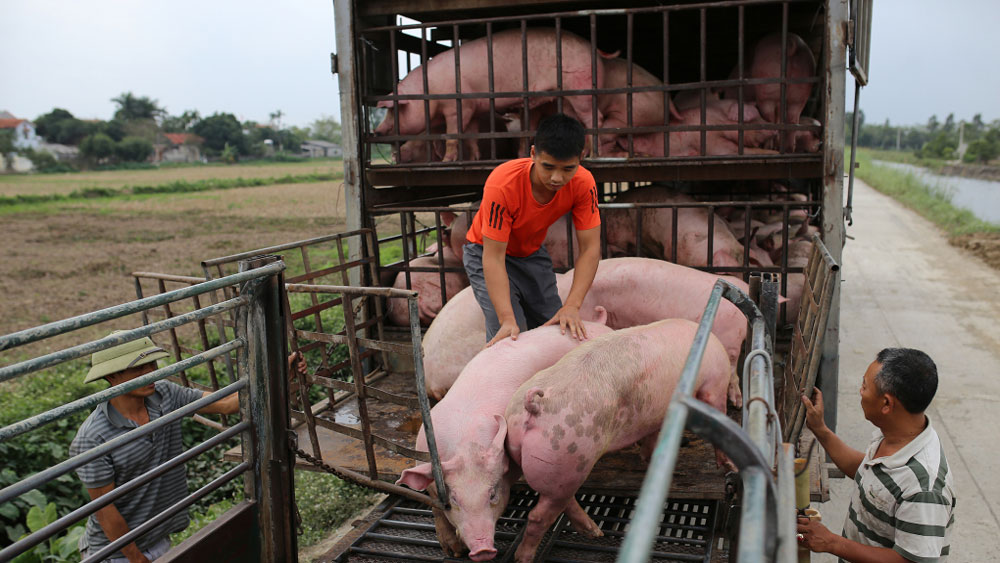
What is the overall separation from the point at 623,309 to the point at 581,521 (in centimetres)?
164

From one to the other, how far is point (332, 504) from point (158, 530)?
9.00 feet

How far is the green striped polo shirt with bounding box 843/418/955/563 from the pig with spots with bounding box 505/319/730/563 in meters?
0.95

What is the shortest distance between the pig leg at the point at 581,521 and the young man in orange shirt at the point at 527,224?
32.0 inches

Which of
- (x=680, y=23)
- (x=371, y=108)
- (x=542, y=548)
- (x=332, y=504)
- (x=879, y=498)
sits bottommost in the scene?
(x=332, y=504)

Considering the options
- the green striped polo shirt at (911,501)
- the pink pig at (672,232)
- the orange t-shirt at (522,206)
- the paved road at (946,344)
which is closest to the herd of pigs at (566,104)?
the pink pig at (672,232)

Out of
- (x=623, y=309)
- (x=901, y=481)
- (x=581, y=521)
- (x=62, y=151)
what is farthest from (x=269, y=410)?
(x=62, y=151)

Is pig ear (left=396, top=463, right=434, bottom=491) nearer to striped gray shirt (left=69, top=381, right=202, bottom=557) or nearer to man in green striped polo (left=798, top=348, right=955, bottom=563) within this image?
striped gray shirt (left=69, top=381, right=202, bottom=557)

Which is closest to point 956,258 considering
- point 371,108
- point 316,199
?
point 371,108

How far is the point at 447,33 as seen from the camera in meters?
6.98

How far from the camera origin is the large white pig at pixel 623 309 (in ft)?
14.4

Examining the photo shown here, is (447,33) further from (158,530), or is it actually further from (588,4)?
(158,530)

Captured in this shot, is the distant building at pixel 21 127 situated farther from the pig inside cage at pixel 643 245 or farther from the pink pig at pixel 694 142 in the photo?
the pink pig at pixel 694 142

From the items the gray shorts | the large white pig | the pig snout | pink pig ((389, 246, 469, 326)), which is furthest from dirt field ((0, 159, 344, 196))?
the pig snout

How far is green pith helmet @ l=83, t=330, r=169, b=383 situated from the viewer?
2963 mm
